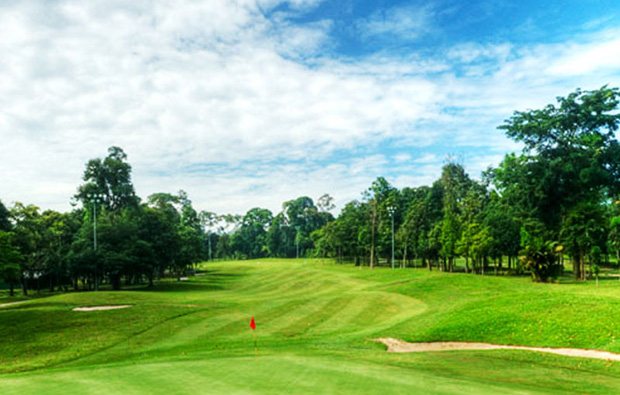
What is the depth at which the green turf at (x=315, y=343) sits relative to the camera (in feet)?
34.4

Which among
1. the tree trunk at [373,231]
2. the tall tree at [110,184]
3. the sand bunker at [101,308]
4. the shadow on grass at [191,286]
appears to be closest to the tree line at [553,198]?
the tree trunk at [373,231]

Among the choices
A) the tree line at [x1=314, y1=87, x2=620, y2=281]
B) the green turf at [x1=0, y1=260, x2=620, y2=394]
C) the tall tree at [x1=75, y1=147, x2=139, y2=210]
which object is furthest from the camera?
the tall tree at [x1=75, y1=147, x2=139, y2=210]

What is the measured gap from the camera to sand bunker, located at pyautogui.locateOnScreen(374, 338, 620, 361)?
15406 mm

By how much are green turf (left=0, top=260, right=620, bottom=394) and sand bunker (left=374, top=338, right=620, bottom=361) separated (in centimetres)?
60

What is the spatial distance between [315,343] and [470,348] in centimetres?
707

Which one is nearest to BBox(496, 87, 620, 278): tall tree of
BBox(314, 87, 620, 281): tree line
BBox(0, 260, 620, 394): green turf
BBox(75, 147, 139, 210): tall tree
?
BBox(314, 87, 620, 281): tree line

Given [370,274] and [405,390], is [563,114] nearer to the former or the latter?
[370,274]

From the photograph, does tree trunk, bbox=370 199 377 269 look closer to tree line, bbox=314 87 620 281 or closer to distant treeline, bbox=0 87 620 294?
A: distant treeline, bbox=0 87 620 294

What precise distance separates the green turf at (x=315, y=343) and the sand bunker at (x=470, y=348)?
0.60 metres

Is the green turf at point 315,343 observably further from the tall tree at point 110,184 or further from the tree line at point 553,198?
the tall tree at point 110,184

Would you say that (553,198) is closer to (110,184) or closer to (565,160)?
(565,160)

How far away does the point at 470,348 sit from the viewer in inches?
699

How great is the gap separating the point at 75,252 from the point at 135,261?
728cm

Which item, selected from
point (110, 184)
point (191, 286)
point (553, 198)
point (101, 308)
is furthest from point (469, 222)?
point (110, 184)
